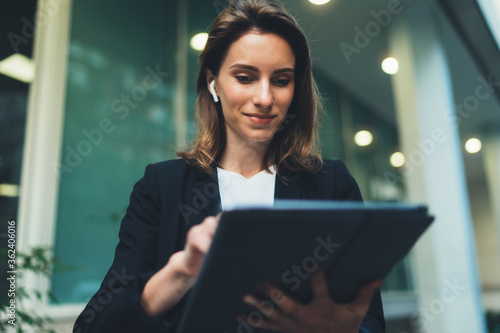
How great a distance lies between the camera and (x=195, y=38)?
14.0 ft

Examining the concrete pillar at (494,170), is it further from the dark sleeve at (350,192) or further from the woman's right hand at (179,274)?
the woman's right hand at (179,274)

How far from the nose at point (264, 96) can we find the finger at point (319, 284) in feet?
1.99

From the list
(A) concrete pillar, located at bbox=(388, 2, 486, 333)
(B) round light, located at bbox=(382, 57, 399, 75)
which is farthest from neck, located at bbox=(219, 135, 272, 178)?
(B) round light, located at bbox=(382, 57, 399, 75)

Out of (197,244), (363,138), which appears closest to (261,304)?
(197,244)

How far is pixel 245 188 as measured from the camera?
1.26 metres

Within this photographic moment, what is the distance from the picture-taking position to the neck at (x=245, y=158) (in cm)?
133

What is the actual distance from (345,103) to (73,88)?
4044mm

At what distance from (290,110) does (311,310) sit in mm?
837

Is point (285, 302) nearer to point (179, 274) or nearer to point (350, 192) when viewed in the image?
point (179, 274)

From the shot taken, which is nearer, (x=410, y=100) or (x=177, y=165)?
(x=177, y=165)

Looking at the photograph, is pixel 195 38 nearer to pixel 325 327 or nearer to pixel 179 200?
pixel 179 200

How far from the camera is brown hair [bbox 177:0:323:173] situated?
1.32 m

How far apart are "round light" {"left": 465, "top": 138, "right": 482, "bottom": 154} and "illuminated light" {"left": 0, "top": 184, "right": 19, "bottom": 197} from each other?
6841 millimetres

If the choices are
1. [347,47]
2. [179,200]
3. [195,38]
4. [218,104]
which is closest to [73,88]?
[195,38]
